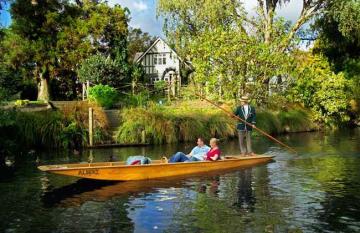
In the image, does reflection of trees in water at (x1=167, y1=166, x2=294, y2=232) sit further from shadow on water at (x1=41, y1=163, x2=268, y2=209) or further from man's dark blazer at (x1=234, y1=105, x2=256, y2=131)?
man's dark blazer at (x1=234, y1=105, x2=256, y2=131)

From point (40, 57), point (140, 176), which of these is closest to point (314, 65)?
point (40, 57)

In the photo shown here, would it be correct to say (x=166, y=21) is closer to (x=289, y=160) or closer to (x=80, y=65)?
(x=80, y=65)

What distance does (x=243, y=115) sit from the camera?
17812 millimetres

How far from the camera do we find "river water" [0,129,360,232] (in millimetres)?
9492

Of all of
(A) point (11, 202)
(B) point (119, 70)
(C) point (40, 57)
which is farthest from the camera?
(B) point (119, 70)

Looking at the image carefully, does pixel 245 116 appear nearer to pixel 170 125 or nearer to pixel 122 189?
pixel 122 189

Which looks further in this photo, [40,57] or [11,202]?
[40,57]

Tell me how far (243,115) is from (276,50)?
16068 mm

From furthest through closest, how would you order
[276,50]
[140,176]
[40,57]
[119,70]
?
[119,70] → [40,57] → [276,50] → [140,176]

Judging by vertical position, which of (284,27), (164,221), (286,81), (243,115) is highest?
(284,27)

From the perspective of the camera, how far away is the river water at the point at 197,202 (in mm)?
9492

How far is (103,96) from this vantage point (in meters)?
29.4

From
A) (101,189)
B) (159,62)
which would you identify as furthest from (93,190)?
(159,62)

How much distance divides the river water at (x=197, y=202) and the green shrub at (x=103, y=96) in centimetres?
1170
